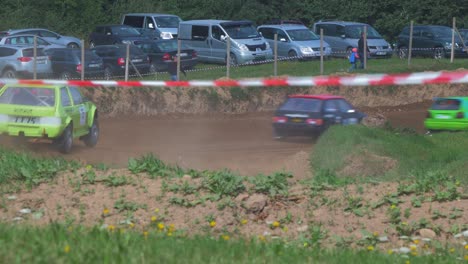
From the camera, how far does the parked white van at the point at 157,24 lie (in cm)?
4675

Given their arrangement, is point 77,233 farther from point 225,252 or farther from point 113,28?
point 113,28

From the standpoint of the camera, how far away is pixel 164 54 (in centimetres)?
3816

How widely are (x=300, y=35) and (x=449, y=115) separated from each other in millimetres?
16222

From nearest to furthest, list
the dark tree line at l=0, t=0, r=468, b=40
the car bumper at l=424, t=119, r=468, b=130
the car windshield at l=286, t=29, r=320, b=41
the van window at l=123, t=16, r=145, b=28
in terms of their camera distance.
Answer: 1. the car bumper at l=424, t=119, r=468, b=130
2. the car windshield at l=286, t=29, r=320, b=41
3. the van window at l=123, t=16, r=145, b=28
4. the dark tree line at l=0, t=0, r=468, b=40

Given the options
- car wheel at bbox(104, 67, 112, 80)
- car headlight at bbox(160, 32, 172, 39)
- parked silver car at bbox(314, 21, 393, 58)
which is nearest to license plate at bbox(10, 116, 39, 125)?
car wheel at bbox(104, 67, 112, 80)

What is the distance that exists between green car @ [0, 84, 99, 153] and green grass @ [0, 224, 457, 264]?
11598mm

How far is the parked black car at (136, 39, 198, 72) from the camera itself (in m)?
37.7

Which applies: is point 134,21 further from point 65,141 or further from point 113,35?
point 65,141

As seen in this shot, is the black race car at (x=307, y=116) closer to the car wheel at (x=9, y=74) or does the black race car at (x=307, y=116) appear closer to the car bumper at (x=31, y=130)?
the car bumper at (x=31, y=130)

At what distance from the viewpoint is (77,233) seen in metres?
7.84

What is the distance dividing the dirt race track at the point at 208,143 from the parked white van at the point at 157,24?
13.5m

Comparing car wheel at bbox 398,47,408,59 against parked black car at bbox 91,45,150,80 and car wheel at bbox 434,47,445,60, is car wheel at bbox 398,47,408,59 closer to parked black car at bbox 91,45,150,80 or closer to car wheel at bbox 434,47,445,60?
car wheel at bbox 434,47,445,60

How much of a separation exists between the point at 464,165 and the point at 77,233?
9.45 meters

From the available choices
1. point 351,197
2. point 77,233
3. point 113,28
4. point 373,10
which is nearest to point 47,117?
point 351,197
